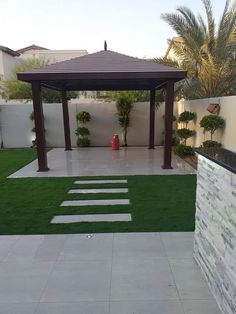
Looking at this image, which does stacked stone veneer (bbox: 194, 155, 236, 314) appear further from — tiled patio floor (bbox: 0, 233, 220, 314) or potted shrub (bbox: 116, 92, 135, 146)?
potted shrub (bbox: 116, 92, 135, 146)

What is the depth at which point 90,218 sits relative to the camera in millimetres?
4859

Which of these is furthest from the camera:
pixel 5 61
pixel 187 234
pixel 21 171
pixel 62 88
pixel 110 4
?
pixel 5 61

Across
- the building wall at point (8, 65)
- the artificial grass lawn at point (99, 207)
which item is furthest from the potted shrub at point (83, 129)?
the building wall at point (8, 65)

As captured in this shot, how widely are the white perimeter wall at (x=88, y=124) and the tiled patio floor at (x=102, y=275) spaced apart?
32.6 feet

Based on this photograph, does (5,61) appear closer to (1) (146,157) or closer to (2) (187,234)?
(1) (146,157)

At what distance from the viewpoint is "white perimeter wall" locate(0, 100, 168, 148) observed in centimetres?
1384

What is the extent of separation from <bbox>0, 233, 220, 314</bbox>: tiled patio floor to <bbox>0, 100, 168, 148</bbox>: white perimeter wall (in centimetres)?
993

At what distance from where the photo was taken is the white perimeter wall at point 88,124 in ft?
45.4

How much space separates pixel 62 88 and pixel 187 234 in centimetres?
916

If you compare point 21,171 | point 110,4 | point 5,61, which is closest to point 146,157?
point 21,171

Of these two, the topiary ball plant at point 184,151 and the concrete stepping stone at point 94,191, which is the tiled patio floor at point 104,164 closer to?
the topiary ball plant at point 184,151

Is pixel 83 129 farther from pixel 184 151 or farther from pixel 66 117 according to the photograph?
pixel 184 151

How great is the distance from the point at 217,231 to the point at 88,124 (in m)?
11.6

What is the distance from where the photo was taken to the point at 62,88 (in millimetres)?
12000
